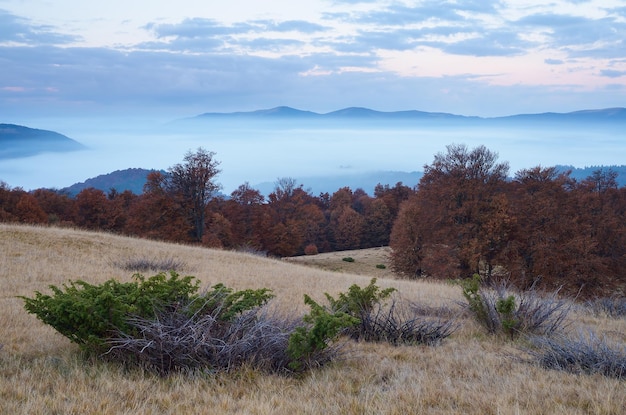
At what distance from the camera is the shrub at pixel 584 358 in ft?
17.3

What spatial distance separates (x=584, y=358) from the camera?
5512 mm

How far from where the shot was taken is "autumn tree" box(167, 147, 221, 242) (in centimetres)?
4156

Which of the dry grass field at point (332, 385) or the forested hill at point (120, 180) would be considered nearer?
the dry grass field at point (332, 385)

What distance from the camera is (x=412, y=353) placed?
624 centimetres

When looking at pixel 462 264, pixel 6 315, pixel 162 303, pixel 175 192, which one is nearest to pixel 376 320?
pixel 162 303

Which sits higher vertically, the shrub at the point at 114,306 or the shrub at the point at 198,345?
the shrub at the point at 114,306

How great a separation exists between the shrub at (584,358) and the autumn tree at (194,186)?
1471 inches

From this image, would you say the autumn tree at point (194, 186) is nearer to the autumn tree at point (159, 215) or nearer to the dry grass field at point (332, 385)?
the autumn tree at point (159, 215)

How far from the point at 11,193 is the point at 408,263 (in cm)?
3966

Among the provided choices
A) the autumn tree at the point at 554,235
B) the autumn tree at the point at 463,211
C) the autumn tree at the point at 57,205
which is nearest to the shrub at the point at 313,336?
the autumn tree at the point at 554,235

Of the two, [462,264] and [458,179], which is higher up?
[458,179]

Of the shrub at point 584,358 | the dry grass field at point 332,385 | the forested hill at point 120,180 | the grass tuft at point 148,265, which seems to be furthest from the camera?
the forested hill at point 120,180

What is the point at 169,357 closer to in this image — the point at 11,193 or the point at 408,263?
the point at 408,263

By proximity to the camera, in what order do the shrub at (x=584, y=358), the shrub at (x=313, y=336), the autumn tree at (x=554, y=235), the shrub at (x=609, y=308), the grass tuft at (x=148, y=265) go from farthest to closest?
the autumn tree at (x=554, y=235), the grass tuft at (x=148, y=265), the shrub at (x=609, y=308), the shrub at (x=584, y=358), the shrub at (x=313, y=336)
